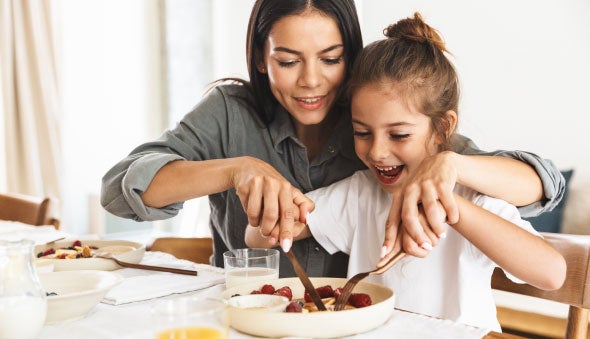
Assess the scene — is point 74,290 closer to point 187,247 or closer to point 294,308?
point 294,308

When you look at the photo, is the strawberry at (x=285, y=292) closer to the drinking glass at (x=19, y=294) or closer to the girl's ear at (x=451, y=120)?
the drinking glass at (x=19, y=294)

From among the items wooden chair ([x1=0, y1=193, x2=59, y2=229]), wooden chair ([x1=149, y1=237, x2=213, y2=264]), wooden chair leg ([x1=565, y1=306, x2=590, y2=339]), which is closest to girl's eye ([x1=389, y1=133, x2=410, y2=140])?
wooden chair leg ([x1=565, y1=306, x2=590, y2=339])

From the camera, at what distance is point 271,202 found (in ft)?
3.42

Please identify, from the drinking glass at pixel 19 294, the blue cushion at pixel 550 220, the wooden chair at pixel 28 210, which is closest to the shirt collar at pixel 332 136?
the drinking glass at pixel 19 294

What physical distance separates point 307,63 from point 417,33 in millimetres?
273

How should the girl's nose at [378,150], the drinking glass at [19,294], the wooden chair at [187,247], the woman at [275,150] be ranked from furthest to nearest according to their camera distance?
the wooden chair at [187,247] → the girl's nose at [378,150] → the woman at [275,150] → the drinking glass at [19,294]

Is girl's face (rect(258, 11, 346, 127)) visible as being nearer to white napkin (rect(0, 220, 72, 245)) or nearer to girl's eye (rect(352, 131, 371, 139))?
girl's eye (rect(352, 131, 371, 139))

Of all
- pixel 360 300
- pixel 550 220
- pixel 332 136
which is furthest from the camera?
pixel 550 220

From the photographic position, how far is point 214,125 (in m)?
1.54

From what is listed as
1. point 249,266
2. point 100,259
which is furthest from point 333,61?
point 100,259

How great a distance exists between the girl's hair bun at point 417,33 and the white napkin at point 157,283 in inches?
27.2

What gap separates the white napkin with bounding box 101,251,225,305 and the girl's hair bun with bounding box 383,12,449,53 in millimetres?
692

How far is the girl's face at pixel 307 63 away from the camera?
135 cm

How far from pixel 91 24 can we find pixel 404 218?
3928 mm
